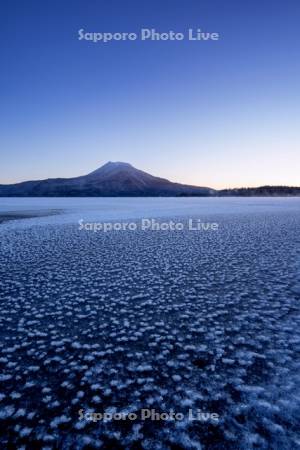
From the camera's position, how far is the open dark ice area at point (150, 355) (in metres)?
3.38

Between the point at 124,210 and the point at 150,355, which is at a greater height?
the point at 124,210

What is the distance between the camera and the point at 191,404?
12.3 feet

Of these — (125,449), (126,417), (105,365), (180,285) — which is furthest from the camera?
(180,285)

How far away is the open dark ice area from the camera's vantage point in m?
3.38

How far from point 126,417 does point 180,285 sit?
532 centimetres

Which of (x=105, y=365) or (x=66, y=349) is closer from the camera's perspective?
(x=105, y=365)

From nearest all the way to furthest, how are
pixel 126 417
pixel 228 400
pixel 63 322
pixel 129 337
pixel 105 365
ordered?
1. pixel 126 417
2. pixel 228 400
3. pixel 105 365
4. pixel 129 337
5. pixel 63 322

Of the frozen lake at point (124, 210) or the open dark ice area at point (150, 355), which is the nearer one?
the open dark ice area at point (150, 355)

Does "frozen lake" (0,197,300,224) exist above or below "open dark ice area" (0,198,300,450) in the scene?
above

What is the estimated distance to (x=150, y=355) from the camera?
4.95 m

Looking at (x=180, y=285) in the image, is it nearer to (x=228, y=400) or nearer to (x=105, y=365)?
(x=105, y=365)

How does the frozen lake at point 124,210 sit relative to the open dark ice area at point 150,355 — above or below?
above

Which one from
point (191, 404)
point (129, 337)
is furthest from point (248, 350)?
point (129, 337)

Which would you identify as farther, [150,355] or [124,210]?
[124,210]
